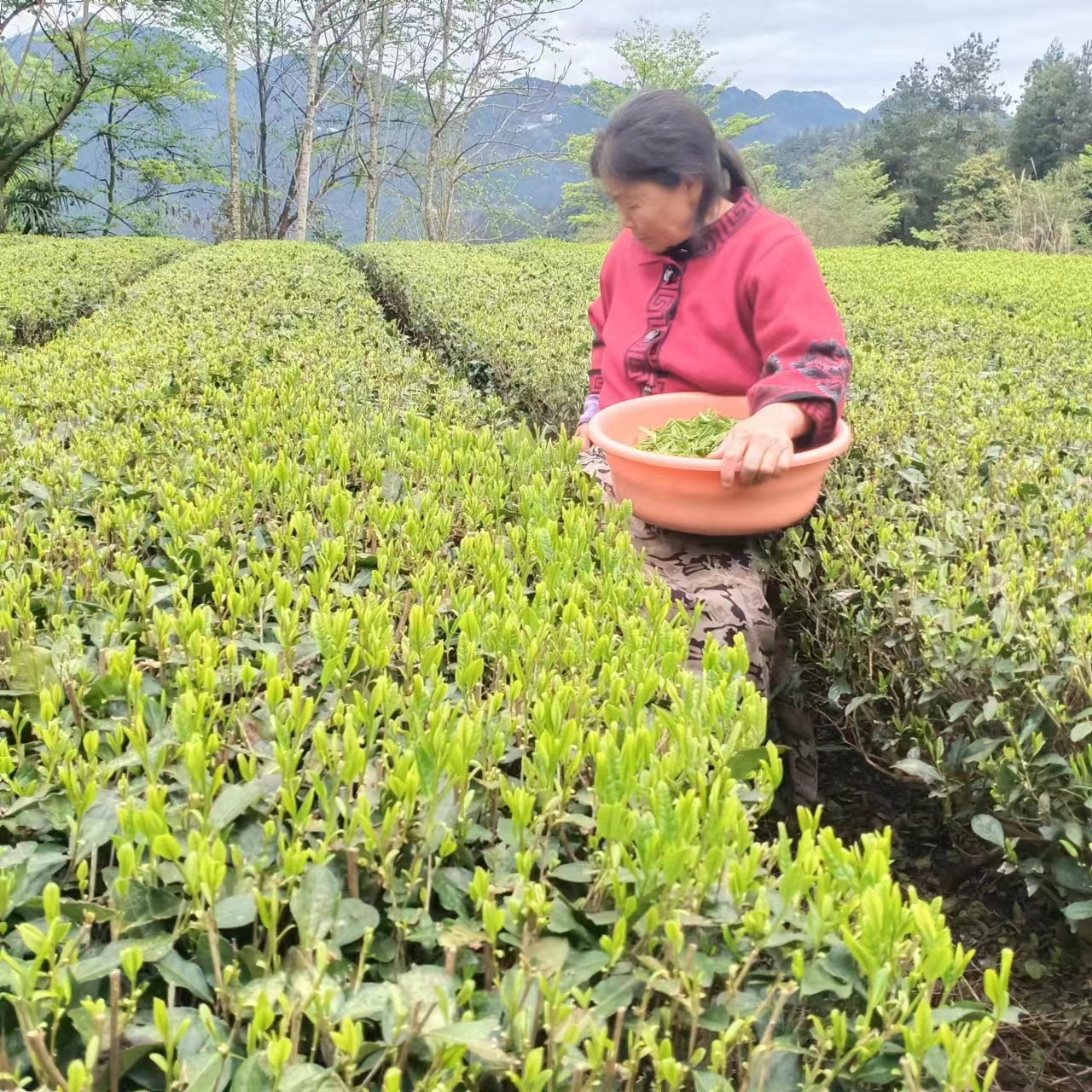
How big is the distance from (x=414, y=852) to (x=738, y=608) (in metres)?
1.37

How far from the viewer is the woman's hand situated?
201 centimetres

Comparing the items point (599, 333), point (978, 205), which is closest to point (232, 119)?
point (599, 333)

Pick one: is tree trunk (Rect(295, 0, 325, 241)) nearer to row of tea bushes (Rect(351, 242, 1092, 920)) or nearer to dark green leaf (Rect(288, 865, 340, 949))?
row of tea bushes (Rect(351, 242, 1092, 920))

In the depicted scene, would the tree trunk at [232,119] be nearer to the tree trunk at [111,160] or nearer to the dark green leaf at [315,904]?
the tree trunk at [111,160]

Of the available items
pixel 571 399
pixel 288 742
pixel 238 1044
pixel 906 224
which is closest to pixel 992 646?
pixel 288 742

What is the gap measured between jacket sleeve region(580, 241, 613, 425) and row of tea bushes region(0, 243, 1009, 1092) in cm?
139

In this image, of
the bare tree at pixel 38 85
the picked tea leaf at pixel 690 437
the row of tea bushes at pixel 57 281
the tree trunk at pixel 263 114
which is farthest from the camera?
the tree trunk at pixel 263 114

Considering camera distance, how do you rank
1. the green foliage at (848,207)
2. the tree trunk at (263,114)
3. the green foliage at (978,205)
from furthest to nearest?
the green foliage at (848,207) < the tree trunk at (263,114) < the green foliage at (978,205)

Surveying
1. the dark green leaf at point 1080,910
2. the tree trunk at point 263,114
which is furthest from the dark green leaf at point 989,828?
the tree trunk at point 263,114

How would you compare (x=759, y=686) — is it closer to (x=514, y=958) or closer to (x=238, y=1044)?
(x=514, y=958)

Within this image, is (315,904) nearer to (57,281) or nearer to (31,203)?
(57,281)

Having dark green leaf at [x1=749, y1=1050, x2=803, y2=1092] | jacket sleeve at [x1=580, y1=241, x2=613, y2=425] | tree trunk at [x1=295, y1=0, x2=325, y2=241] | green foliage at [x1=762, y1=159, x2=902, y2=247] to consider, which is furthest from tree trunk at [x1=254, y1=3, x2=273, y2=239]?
dark green leaf at [x1=749, y1=1050, x2=803, y2=1092]

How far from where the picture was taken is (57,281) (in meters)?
7.91

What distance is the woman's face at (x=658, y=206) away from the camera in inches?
96.3
